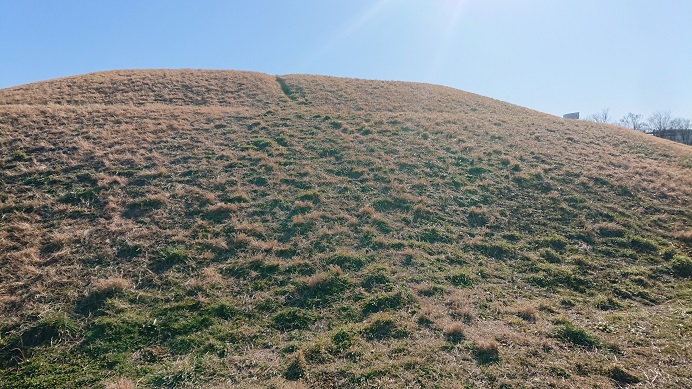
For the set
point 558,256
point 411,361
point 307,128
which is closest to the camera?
point 411,361

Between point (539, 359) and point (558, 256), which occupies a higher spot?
point (558, 256)

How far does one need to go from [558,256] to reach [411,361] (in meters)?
6.30

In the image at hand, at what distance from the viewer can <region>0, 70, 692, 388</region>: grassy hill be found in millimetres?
6316

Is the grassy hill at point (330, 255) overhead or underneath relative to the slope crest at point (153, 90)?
underneath

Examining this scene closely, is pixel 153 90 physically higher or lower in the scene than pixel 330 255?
higher

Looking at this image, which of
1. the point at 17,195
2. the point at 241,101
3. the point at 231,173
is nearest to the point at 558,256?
the point at 231,173

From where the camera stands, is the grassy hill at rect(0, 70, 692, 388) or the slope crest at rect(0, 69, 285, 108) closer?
the grassy hill at rect(0, 70, 692, 388)

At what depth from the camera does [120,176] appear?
1323 centimetres

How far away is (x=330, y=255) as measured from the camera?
9781 mm

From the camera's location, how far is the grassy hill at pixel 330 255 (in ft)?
20.7

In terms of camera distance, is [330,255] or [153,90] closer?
[330,255]

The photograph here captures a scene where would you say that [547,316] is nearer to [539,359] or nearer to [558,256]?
[539,359]

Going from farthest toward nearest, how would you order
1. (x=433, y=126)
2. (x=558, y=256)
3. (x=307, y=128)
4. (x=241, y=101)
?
(x=241, y=101) < (x=433, y=126) < (x=307, y=128) < (x=558, y=256)

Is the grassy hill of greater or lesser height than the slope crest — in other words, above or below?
below
